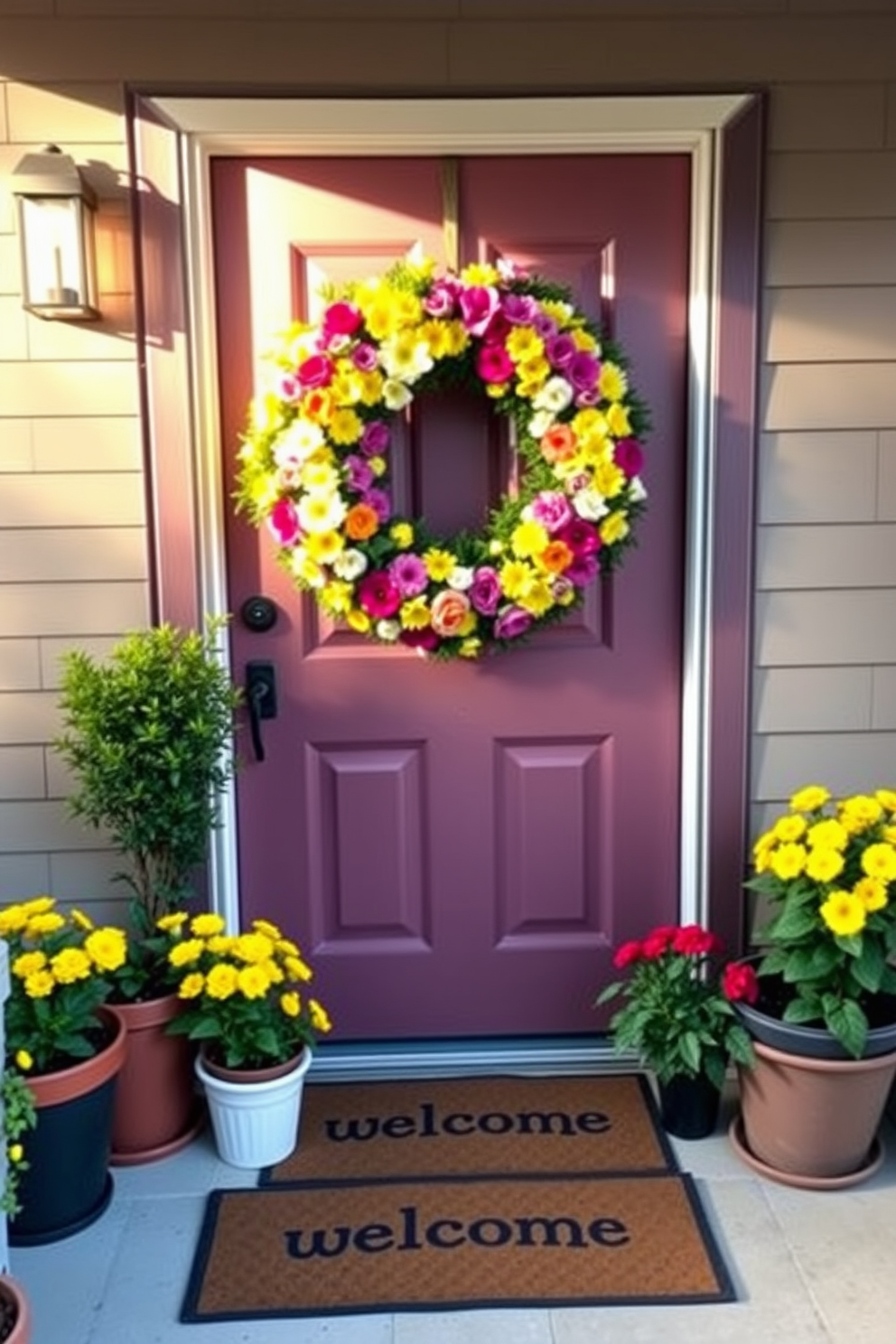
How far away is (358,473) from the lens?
2.12m

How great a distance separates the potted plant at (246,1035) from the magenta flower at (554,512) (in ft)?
3.14

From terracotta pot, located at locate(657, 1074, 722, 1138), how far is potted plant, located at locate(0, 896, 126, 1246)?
41.4 inches

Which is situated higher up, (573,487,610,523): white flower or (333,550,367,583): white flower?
(573,487,610,523): white flower

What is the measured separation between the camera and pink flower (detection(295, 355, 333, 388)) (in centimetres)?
208

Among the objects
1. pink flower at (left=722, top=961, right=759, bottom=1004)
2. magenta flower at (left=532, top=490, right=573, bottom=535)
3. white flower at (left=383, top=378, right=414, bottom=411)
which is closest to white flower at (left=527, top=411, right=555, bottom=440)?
magenta flower at (left=532, top=490, right=573, bottom=535)

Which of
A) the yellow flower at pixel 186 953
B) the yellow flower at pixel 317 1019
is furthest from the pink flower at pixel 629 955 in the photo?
the yellow flower at pixel 186 953

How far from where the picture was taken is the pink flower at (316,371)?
2076 mm

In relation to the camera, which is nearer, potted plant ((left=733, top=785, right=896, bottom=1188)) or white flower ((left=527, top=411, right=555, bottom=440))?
potted plant ((left=733, top=785, right=896, bottom=1188))

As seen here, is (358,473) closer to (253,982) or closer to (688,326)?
(688,326)

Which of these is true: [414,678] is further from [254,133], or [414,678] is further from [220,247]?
[254,133]

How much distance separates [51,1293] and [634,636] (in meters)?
1.61

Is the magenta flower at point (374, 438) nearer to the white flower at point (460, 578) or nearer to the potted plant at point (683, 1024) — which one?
the white flower at point (460, 578)

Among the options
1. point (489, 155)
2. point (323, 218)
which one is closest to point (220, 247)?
point (323, 218)

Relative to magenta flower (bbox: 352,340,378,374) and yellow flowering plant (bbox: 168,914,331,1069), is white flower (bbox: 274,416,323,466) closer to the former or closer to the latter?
magenta flower (bbox: 352,340,378,374)
